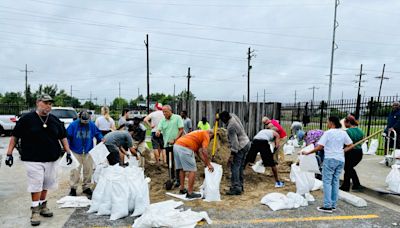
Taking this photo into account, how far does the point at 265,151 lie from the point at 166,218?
313 centimetres

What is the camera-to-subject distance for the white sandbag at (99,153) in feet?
19.1

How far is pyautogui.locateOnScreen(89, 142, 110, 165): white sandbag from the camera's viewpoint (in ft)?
19.1

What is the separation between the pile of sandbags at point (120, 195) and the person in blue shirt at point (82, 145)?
1.04m

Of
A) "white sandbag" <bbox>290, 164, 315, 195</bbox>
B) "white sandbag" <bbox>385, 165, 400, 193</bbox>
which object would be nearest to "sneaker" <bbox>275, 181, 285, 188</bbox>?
"white sandbag" <bbox>290, 164, 315, 195</bbox>

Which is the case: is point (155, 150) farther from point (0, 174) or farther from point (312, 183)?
point (312, 183)

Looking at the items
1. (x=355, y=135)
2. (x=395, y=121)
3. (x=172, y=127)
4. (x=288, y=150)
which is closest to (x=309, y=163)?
(x=355, y=135)

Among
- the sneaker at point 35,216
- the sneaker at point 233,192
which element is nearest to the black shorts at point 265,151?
the sneaker at point 233,192

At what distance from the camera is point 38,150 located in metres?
4.46

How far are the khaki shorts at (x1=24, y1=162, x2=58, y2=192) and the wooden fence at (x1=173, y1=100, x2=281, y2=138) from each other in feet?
22.6

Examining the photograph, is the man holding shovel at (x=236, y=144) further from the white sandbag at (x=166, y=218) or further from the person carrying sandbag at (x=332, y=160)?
the white sandbag at (x=166, y=218)

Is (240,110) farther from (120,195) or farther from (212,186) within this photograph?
(120,195)

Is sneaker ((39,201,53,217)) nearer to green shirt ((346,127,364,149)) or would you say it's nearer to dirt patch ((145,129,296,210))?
dirt patch ((145,129,296,210))

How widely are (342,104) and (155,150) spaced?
7294mm

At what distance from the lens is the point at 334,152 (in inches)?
201
